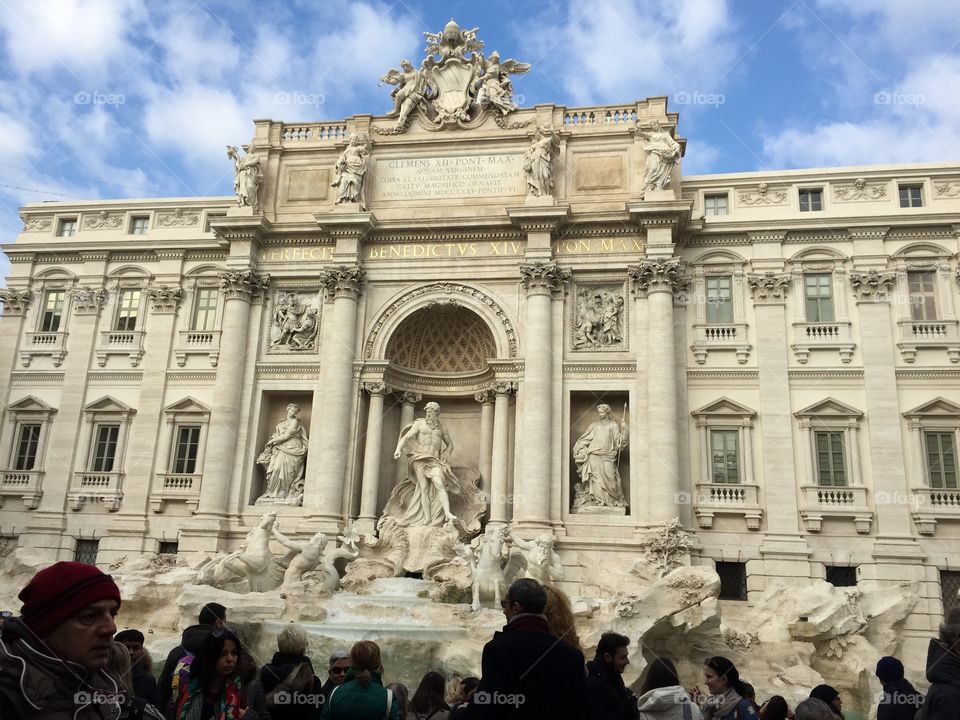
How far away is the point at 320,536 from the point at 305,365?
7107 mm

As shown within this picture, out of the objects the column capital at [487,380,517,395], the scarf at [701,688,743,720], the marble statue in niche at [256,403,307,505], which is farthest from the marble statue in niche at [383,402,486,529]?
the scarf at [701,688,743,720]

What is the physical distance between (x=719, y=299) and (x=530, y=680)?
68.7 feet

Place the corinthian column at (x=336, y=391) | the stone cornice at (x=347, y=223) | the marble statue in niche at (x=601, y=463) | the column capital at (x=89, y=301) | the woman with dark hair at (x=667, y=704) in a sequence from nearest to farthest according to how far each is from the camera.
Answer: the woman with dark hair at (x=667, y=704) < the marble statue in niche at (x=601, y=463) < the corinthian column at (x=336, y=391) < the stone cornice at (x=347, y=223) < the column capital at (x=89, y=301)

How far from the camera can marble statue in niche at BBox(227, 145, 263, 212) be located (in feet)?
84.4

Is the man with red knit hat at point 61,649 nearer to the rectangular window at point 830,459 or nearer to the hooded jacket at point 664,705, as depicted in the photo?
the hooded jacket at point 664,705

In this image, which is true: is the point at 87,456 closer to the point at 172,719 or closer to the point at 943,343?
the point at 172,719

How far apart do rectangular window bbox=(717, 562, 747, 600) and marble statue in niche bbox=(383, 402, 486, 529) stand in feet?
22.6

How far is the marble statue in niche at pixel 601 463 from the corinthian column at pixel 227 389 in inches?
408

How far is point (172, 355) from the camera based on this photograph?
26.1 metres

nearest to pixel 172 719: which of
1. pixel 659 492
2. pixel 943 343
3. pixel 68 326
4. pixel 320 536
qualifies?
pixel 320 536

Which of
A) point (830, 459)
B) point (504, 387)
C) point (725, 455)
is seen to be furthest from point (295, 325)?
point (830, 459)

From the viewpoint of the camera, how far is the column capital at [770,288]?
23.5 metres

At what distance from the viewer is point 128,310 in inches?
1069

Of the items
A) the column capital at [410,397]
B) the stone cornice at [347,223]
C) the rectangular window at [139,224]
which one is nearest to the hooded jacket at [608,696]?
the column capital at [410,397]
